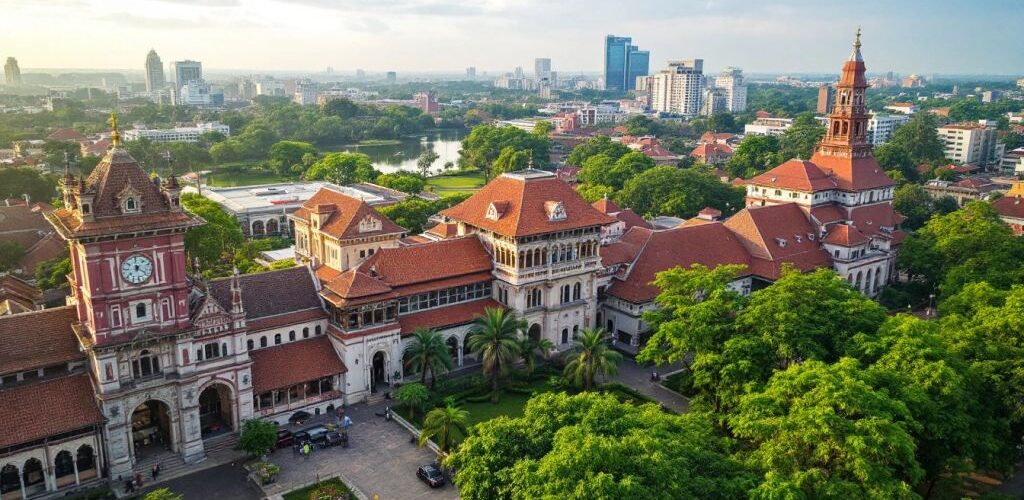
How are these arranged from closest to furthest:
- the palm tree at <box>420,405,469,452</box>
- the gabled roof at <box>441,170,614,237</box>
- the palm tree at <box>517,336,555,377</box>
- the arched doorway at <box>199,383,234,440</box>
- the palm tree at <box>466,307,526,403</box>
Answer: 1. the palm tree at <box>420,405,469,452</box>
2. the arched doorway at <box>199,383,234,440</box>
3. the palm tree at <box>466,307,526,403</box>
4. the palm tree at <box>517,336,555,377</box>
5. the gabled roof at <box>441,170,614,237</box>

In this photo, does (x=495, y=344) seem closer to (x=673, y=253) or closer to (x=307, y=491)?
(x=307, y=491)

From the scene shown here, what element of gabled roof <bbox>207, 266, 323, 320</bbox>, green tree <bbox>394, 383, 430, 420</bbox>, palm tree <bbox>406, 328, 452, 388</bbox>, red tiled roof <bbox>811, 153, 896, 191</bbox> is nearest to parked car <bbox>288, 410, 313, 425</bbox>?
green tree <bbox>394, 383, 430, 420</bbox>

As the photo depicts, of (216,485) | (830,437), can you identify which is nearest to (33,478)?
(216,485)

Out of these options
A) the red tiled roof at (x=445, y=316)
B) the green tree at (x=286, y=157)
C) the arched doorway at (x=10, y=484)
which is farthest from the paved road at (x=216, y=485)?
the green tree at (x=286, y=157)

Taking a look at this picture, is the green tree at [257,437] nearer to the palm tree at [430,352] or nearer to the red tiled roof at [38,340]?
the red tiled roof at [38,340]

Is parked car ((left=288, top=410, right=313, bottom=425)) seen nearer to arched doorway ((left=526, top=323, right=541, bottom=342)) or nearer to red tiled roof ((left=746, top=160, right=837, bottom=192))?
arched doorway ((left=526, top=323, right=541, bottom=342))

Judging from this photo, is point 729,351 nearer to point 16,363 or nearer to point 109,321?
point 109,321

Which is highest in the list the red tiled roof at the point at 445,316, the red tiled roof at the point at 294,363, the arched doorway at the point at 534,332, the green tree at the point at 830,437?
the green tree at the point at 830,437
